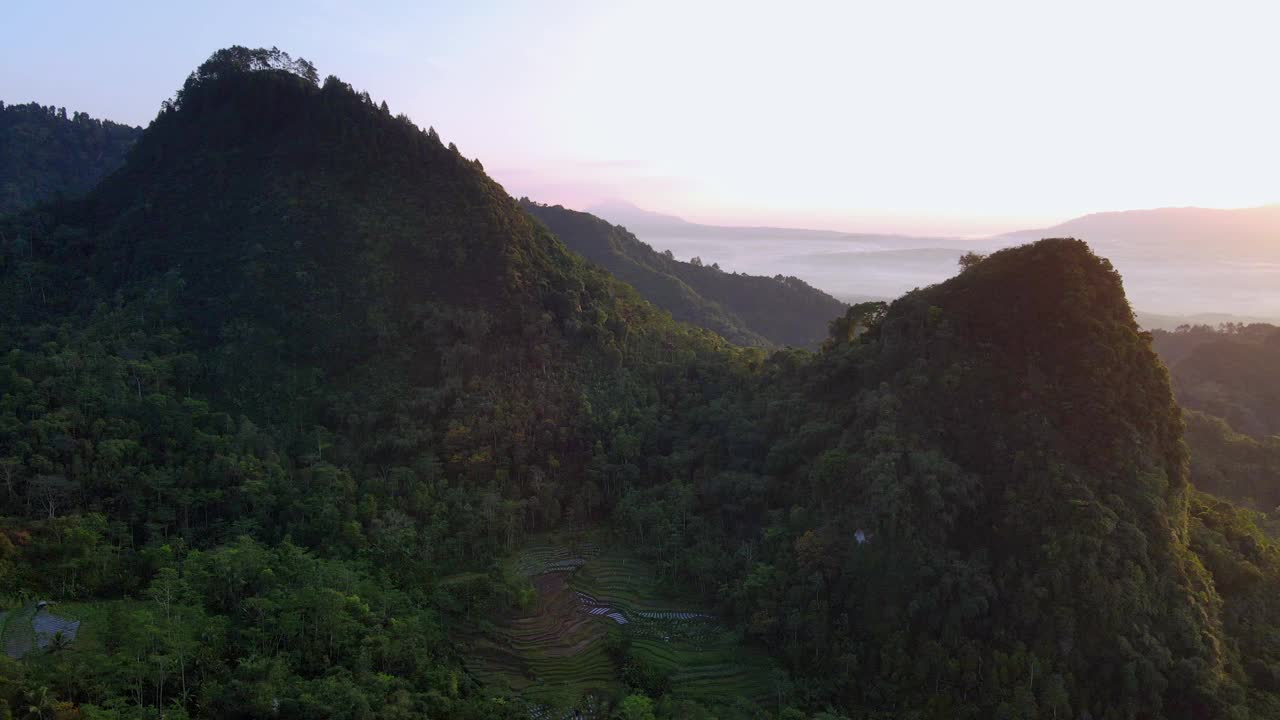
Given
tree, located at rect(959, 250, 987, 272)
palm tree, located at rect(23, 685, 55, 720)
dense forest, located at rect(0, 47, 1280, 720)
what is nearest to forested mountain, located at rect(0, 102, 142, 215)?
dense forest, located at rect(0, 47, 1280, 720)

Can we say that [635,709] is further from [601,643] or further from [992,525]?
[992,525]

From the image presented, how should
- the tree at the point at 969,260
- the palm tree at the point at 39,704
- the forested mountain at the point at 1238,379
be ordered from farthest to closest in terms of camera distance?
the forested mountain at the point at 1238,379, the tree at the point at 969,260, the palm tree at the point at 39,704

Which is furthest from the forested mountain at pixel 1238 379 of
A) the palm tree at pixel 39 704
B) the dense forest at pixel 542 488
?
the palm tree at pixel 39 704

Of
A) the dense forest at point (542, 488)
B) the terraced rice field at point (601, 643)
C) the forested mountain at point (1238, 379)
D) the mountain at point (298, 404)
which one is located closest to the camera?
the dense forest at point (542, 488)

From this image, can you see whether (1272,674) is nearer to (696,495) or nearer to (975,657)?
(975,657)

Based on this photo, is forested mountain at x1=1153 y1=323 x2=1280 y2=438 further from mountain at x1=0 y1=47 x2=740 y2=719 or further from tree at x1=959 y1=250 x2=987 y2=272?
mountain at x1=0 y1=47 x2=740 y2=719

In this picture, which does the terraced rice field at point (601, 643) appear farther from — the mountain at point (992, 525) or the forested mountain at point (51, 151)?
the forested mountain at point (51, 151)
